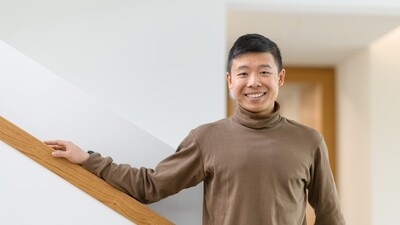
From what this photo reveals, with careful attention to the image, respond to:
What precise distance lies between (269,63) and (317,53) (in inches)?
188

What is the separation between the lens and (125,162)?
6.43ft

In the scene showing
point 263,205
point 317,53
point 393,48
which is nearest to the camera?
point 263,205

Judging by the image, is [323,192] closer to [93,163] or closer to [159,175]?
[159,175]

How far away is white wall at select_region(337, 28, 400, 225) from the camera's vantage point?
580 centimetres

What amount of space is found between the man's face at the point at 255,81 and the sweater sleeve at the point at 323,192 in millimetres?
224

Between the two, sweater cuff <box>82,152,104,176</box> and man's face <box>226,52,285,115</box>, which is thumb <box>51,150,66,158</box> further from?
man's face <box>226,52,285,115</box>

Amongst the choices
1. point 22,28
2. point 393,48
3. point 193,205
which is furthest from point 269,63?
point 393,48

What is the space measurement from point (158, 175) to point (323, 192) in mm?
520

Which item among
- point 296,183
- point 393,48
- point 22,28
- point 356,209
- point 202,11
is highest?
point 393,48

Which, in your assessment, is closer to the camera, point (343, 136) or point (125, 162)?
point (125, 162)

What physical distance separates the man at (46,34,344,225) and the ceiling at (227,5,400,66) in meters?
2.32

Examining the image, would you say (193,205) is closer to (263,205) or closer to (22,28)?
(263,205)

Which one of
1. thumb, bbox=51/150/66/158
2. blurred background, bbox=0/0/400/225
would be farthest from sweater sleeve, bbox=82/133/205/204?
blurred background, bbox=0/0/400/225

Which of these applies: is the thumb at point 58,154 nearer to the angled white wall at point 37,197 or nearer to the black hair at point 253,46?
the angled white wall at point 37,197
